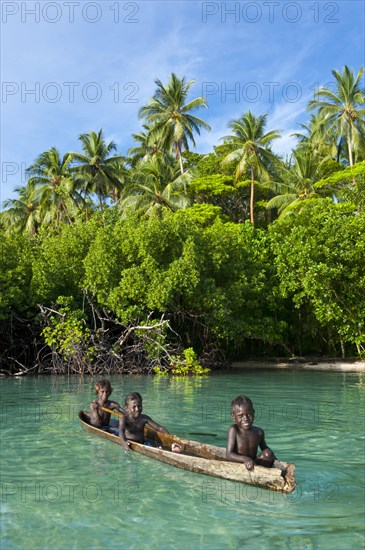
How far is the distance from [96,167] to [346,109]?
16728 mm

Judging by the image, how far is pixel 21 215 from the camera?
43.6 m

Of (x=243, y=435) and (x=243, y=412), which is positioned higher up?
(x=243, y=412)

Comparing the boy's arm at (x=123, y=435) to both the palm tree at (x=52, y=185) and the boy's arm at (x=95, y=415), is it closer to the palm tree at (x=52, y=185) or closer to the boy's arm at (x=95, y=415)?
the boy's arm at (x=95, y=415)

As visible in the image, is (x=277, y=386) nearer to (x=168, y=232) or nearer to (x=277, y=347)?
(x=168, y=232)

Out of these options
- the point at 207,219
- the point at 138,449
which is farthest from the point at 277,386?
the point at 207,219

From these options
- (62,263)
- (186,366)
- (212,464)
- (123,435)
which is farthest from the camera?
(62,263)

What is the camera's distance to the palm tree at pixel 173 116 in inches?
1470

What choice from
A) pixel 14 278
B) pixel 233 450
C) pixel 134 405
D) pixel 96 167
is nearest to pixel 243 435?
pixel 233 450

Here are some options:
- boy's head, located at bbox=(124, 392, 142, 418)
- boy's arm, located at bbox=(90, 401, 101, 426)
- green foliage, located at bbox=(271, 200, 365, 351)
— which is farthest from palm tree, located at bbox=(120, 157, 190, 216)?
boy's head, located at bbox=(124, 392, 142, 418)

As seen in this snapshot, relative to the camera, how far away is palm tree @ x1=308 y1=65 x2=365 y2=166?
110 feet

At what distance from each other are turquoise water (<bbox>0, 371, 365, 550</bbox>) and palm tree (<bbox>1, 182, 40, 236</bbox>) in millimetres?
31877

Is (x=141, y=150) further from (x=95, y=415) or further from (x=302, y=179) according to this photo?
(x=95, y=415)

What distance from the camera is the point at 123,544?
501 centimetres

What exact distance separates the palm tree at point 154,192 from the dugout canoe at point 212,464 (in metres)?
24.7
